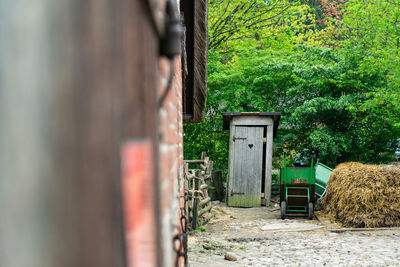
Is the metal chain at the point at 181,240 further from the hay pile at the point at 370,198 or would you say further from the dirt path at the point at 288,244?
the hay pile at the point at 370,198

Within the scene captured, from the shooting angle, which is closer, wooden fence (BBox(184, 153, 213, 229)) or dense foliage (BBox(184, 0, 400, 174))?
wooden fence (BBox(184, 153, 213, 229))

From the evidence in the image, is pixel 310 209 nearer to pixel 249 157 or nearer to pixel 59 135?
pixel 249 157

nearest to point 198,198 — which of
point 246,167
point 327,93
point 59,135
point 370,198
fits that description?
point 370,198

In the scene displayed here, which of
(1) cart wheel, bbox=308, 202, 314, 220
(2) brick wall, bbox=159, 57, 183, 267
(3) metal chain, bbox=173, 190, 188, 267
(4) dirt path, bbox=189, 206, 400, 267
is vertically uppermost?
(2) brick wall, bbox=159, 57, 183, 267

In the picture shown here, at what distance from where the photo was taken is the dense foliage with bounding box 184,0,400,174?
11977mm

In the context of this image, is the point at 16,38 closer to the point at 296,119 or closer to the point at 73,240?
the point at 73,240

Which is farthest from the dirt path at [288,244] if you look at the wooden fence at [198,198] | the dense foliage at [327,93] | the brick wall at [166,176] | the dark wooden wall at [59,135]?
the dark wooden wall at [59,135]

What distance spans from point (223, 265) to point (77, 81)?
590 cm

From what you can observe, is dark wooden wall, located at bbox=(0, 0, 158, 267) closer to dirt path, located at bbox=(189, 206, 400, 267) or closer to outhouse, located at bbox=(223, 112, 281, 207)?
dirt path, located at bbox=(189, 206, 400, 267)

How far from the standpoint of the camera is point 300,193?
416 inches

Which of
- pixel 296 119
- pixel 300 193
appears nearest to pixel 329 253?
pixel 300 193

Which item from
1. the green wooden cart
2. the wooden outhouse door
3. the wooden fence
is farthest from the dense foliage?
the wooden fence

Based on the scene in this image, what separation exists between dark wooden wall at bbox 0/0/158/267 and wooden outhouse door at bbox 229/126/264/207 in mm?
12422

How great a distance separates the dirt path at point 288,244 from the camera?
21.3 ft
